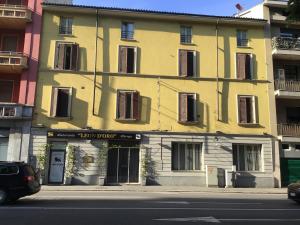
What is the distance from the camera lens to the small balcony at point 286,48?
27.1 meters

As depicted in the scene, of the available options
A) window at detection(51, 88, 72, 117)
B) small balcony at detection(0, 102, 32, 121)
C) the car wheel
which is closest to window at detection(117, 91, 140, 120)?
window at detection(51, 88, 72, 117)

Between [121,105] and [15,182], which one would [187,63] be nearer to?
[121,105]

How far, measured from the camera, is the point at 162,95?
2575cm

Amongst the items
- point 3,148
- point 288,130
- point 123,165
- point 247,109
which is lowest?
point 123,165

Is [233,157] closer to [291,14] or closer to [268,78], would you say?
[268,78]

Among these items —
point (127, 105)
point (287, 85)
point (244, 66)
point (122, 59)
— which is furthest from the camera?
point (287, 85)

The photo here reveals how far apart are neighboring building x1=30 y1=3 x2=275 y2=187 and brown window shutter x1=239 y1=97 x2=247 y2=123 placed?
7 cm

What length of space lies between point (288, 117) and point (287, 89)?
228 cm

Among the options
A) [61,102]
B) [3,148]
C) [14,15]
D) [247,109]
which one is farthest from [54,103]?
[247,109]

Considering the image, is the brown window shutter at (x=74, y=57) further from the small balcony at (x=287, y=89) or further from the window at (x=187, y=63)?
the small balcony at (x=287, y=89)

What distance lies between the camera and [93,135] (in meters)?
24.5

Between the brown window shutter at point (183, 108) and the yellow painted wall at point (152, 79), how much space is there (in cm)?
34

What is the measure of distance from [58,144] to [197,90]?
407 inches

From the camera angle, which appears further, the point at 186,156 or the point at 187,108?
the point at 187,108
